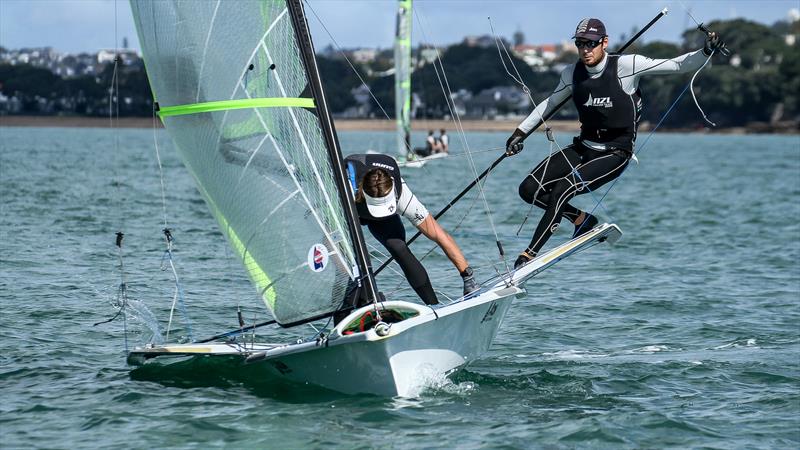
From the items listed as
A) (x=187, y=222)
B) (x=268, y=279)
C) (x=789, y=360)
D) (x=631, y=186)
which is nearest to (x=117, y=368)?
(x=268, y=279)

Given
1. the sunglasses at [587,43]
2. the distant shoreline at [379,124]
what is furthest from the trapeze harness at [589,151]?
the distant shoreline at [379,124]

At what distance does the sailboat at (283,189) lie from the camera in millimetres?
8398

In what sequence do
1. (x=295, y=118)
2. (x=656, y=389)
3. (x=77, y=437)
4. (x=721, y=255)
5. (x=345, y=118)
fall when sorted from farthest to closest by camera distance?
(x=345, y=118) → (x=721, y=255) → (x=656, y=389) → (x=295, y=118) → (x=77, y=437)

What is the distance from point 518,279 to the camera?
29.7 feet

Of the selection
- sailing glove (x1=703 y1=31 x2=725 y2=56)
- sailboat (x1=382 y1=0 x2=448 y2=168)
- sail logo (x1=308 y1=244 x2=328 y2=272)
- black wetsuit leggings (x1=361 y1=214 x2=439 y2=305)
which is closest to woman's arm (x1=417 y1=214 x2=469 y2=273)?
black wetsuit leggings (x1=361 y1=214 x2=439 y2=305)

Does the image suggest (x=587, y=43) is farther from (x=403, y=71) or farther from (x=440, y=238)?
(x=403, y=71)

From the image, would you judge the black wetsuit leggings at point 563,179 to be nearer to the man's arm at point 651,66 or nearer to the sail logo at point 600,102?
the sail logo at point 600,102

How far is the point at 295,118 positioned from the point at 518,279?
2046 millimetres

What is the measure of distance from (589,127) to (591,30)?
818 millimetres

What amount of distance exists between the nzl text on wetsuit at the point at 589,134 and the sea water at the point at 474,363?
0.43m

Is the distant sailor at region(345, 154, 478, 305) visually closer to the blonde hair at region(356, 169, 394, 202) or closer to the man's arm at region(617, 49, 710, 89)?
the blonde hair at region(356, 169, 394, 202)

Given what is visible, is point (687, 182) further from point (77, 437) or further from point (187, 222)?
point (77, 437)

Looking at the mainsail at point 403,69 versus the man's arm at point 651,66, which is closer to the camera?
the man's arm at point 651,66

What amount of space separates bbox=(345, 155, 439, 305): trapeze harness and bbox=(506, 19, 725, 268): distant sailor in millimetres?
842
